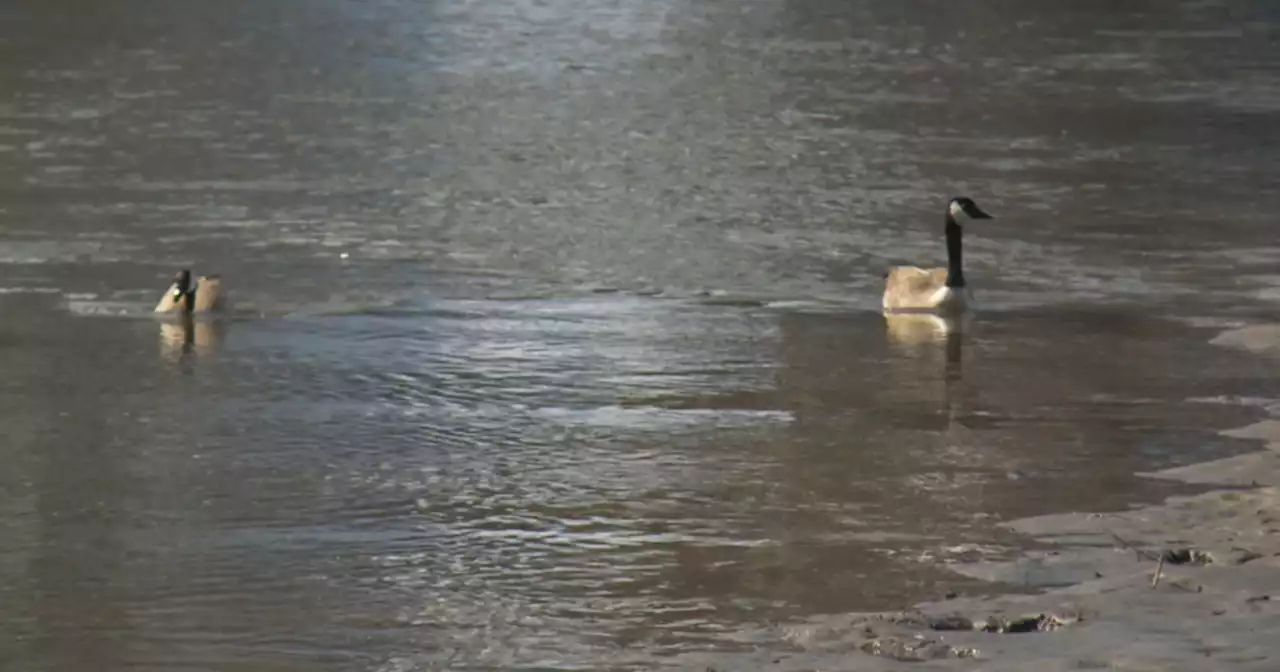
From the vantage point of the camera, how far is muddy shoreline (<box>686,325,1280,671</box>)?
6055 millimetres

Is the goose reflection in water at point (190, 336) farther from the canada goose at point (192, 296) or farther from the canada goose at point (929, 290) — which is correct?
the canada goose at point (929, 290)

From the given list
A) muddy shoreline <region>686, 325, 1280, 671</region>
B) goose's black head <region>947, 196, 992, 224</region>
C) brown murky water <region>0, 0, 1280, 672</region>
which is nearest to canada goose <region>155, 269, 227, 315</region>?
brown murky water <region>0, 0, 1280, 672</region>

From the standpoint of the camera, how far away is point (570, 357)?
11625 mm


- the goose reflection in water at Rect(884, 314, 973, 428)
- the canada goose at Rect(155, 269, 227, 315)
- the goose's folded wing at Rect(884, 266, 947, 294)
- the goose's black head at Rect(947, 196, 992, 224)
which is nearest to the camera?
the goose reflection in water at Rect(884, 314, 973, 428)

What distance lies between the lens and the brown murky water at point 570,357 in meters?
7.36

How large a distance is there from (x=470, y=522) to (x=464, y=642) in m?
1.56

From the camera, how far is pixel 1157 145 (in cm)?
2162

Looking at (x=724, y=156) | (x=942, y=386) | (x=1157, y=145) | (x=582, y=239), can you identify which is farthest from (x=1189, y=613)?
(x=1157, y=145)

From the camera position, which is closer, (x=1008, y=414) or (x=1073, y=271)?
(x=1008, y=414)

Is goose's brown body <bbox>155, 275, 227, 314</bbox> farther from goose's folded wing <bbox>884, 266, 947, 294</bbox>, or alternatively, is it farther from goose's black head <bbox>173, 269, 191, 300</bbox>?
goose's folded wing <bbox>884, 266, 947, 294</bbox>

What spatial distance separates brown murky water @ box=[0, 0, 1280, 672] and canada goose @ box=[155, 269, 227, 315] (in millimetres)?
233

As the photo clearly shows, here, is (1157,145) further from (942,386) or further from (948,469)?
(948,469)

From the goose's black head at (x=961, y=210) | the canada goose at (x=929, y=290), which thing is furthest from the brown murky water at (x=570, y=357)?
the goose's black head at (x=961, y=210)

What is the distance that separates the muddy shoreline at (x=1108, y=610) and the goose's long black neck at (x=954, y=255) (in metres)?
5.04
